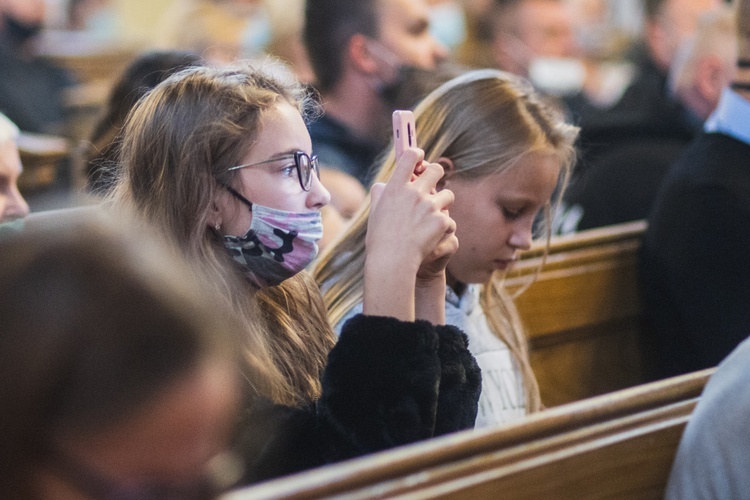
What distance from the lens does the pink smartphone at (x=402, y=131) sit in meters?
1.54

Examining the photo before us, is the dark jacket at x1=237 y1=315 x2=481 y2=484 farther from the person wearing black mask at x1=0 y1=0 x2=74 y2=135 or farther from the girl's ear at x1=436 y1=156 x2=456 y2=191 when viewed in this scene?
the person wearing black mask at x1=0 y1=0 x2=74 y2=135

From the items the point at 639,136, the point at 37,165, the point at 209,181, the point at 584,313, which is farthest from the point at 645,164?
the point at 209,181

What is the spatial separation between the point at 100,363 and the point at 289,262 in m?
0.98

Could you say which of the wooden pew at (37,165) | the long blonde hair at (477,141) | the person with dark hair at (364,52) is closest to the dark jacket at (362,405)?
the long blonde hair at (477,141)

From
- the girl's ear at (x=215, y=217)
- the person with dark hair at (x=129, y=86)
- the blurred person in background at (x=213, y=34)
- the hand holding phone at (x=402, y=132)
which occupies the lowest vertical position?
the blurred person in background at (x=213, y=34)

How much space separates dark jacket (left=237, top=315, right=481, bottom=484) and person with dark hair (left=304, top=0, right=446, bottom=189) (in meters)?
1.95

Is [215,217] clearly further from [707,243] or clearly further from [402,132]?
[707,243]

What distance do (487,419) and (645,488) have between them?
1.91 ft

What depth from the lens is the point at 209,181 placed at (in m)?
1.52

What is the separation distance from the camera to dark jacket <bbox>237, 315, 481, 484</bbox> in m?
1.32

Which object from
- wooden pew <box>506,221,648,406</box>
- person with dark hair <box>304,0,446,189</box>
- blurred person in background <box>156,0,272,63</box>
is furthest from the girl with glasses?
blurred person in background <box>156,0,272,63</box>

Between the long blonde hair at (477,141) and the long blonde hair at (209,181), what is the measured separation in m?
0.25

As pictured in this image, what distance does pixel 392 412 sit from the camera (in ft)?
4.33

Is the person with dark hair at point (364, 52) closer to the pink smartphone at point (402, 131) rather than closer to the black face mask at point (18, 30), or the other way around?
the pink smartphone at point (402, 131)
